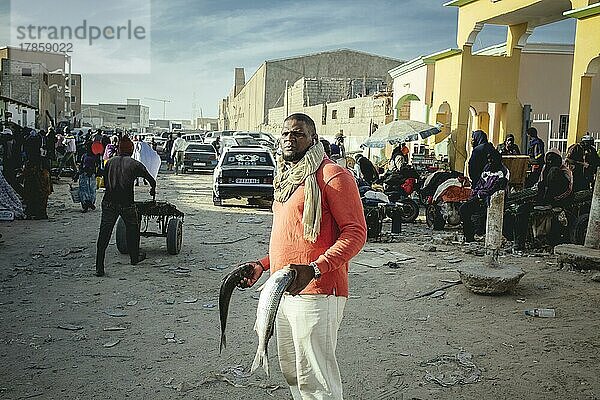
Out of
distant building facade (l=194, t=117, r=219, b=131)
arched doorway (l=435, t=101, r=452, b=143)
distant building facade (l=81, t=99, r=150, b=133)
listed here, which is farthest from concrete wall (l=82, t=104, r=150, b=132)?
arched doorway (l=435, t=101, r=452, b=143)

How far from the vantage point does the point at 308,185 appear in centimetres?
328

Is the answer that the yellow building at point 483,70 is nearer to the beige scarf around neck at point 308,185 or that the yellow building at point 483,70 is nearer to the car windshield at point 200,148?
the beige scarf around neck at point 308,185

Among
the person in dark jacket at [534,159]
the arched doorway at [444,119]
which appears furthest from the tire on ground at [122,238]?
the arched doorway at [444,119]

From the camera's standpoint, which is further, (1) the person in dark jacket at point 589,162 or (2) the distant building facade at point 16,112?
(2) the distant building facade at point 16,112

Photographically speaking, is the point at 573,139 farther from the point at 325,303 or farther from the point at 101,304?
the point at 325,303

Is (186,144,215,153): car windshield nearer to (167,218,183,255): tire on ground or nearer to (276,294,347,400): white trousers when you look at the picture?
(167,218,183,255): tire on ground

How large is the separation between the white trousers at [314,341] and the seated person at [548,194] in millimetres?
7681

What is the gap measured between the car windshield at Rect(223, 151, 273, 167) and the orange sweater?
1303 centimetres

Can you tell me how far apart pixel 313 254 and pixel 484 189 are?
8.27m

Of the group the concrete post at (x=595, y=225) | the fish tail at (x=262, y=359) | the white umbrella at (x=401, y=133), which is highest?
the white umbrella at (x=401, y=133)

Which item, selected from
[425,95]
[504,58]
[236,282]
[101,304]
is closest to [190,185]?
[425,95]

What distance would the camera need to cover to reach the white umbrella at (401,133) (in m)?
16.8

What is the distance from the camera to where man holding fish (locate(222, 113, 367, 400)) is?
3.25 m

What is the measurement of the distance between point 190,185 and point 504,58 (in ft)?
38.7
